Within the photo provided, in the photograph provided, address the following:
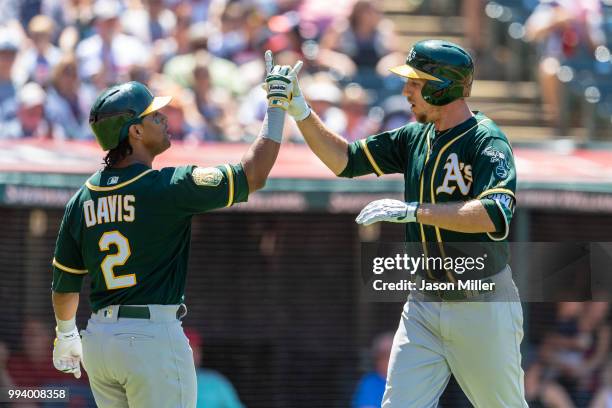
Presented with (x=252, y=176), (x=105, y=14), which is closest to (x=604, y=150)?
(x=105, y=14)

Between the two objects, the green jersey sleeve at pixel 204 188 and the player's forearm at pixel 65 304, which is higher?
the green jersey sleeve at pixel 204 188

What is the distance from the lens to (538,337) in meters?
7.99

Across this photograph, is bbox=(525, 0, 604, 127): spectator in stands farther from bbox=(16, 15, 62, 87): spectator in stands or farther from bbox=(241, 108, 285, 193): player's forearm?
bbox=(241, 108, 285, 193): player's forearm

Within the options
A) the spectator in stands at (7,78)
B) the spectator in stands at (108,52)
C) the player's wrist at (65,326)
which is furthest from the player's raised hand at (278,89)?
the spectator in stands at (108,52)

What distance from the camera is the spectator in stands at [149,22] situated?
9.55 meters

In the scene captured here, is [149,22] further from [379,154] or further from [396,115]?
[379,154]

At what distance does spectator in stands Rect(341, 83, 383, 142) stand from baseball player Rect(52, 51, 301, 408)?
168 inches

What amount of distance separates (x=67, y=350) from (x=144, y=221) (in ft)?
2.55

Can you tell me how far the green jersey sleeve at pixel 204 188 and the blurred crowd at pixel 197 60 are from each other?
13.3ft

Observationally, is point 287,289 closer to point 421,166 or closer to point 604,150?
point 604,150

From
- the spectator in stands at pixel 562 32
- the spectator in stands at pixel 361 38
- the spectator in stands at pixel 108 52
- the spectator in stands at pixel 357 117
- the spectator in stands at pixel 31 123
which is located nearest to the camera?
the spectator in stands at pixel 31 123

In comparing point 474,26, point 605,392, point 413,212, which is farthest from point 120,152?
point 474,26

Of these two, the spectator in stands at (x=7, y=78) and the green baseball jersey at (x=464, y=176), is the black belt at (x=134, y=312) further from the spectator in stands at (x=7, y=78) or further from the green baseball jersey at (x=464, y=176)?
the spectator in stands at (x=7, y=78)

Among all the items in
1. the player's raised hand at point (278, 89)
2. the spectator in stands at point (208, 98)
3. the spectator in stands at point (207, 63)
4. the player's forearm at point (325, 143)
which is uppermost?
the spectator in stands at point (207, 63)
